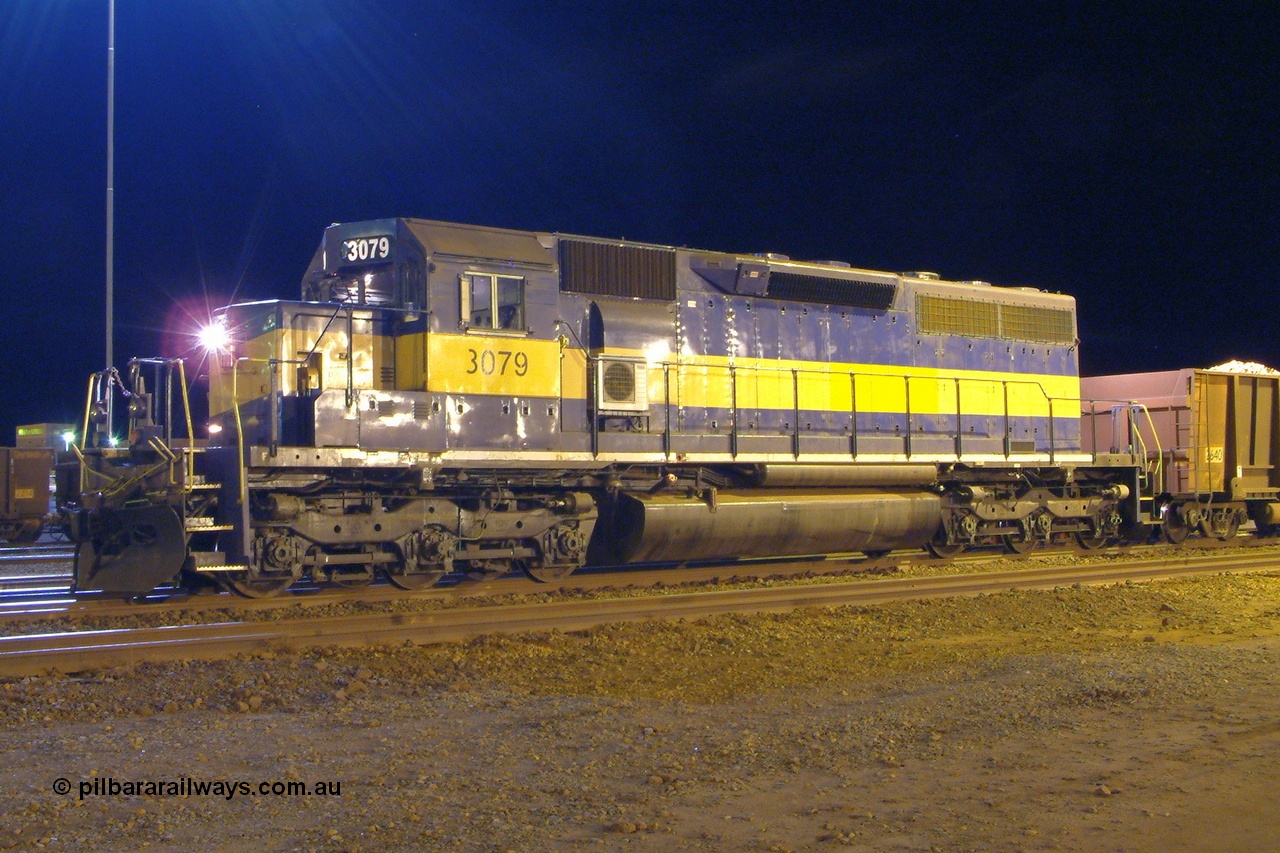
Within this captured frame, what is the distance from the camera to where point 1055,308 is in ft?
54.9

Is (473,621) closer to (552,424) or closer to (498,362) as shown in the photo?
(552,424)

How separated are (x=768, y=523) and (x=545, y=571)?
9.04 ft

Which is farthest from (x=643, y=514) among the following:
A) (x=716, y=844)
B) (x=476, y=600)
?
(x=716, y=844)

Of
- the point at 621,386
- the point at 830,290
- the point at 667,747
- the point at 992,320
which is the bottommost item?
the point at 667,747

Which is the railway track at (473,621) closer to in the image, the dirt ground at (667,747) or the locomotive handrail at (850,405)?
the dirt ground at (667,747)

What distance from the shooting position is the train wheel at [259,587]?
411 inches

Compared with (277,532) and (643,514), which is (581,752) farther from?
(643,514)

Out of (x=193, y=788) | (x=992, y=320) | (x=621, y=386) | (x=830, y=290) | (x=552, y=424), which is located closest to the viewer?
(x=193, y=788)

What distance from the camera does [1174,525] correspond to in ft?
57.5

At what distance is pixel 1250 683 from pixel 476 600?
662 centimetres

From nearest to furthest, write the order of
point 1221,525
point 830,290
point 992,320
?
point 830,290 < point 992,320 < point 1221,525

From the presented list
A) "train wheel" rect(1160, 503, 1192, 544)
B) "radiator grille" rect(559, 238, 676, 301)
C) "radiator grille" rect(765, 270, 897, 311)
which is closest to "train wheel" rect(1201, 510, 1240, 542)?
"train wheel" rect(1160, 503, 1192, 544)

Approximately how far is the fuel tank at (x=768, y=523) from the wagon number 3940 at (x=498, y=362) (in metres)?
1.92

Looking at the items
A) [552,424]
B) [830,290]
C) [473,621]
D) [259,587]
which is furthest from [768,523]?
[259,587]
